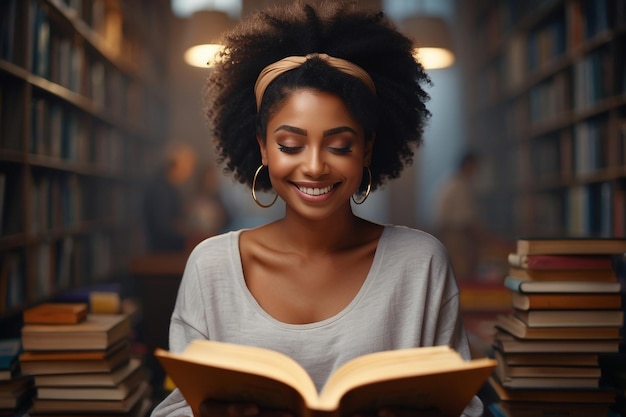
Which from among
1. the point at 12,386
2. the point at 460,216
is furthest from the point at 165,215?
the point at 12,386

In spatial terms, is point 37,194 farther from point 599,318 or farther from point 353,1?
point 599,318

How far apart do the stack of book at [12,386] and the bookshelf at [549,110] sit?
2496mm

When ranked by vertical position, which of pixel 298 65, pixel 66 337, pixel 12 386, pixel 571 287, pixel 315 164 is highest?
pixel 298 65

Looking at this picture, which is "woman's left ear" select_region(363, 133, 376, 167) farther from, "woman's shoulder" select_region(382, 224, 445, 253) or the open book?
the open book

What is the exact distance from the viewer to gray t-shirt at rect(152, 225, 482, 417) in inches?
45.3

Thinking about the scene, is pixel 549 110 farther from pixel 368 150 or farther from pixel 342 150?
pixel 342 150

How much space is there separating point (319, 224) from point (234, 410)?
0.43m

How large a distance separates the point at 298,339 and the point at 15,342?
0.69 metres

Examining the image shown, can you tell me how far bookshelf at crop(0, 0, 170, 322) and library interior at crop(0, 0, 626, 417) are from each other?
1 centimetres

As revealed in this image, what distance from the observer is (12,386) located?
1.29 meters

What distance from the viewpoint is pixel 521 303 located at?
4.19ft

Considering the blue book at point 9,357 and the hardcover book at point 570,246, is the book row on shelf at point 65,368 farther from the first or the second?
the hardcover book at point 570,246

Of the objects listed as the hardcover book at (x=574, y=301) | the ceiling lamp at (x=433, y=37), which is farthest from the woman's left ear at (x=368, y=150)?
the ceiling lamp at (x=433, y=37)

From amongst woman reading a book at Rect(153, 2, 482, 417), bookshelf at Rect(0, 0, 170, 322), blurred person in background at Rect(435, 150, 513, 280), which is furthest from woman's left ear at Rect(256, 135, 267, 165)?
blurred person in background at Rect(435, 150, 513, 280)
